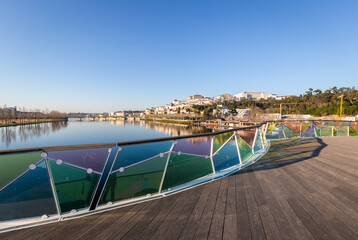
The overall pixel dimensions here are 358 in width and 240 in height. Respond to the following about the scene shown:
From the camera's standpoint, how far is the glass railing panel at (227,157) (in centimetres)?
314

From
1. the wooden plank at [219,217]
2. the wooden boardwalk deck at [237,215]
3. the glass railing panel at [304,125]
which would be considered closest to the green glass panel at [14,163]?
the wooden boardwalk deck at [237,215]

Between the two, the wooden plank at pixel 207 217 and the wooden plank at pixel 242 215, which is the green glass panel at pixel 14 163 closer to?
the wooden plank at pixel 207 217

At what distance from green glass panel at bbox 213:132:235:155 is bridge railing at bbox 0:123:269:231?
40cm

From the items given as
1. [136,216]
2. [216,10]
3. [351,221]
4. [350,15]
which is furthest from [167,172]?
[350,15]

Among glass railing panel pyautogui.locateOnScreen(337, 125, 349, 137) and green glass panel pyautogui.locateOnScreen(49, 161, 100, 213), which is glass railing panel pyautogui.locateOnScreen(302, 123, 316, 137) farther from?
green glass panel pyautogui.locateOnScreen(49, 161, 100, 213)

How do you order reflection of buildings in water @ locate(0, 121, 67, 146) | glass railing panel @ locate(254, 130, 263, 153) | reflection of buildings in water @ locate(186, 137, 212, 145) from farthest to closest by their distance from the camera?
reflection of buildings in water @ locate(0, 121, 67, 146) → glass railing panel @ locate(254, 130, 263, 153) → reflection of buildings in water @ locate(186, 137, 212, 145)

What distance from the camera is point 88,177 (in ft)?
6.31

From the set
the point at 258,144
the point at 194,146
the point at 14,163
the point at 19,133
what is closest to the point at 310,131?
the point at 258,144

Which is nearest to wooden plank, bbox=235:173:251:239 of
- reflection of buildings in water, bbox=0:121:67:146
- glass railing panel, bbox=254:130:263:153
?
glass railing panel, bbox=254:130:263:153

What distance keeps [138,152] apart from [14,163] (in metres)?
1.38

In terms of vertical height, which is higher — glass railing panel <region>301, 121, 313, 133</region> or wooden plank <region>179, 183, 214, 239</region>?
glass railing panel <region>301, 121, 313, 133</region>

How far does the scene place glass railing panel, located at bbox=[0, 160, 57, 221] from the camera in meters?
1.60

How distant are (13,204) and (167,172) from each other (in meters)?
1.80

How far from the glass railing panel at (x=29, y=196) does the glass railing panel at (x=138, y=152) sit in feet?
2.47
